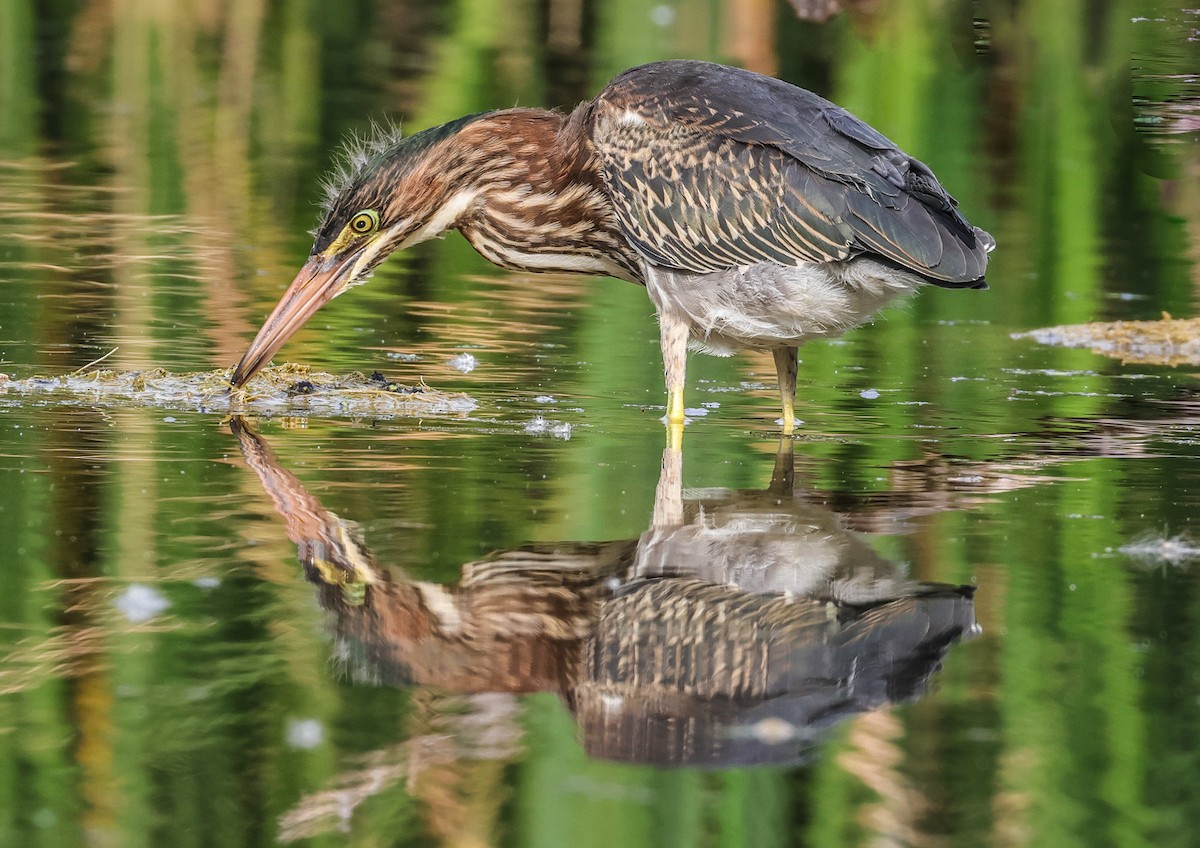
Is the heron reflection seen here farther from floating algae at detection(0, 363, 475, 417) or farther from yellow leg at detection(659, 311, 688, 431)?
floating algae at detection(0, 363, 475, 417)

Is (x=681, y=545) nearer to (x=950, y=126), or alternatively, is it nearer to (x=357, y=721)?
(x=357, y=721)

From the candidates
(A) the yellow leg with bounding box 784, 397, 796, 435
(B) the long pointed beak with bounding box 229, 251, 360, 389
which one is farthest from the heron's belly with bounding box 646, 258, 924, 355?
(B) the long pointed beak with bounding box 229, 251, 360, 389

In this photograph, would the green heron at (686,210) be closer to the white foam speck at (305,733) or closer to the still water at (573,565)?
the still water at (573,565)

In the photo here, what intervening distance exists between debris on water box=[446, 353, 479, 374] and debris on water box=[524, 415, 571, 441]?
3.24ft

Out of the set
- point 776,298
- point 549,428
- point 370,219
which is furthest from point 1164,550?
point 370,219

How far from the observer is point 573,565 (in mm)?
Result: 5406

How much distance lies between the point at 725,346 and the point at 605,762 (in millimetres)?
3758

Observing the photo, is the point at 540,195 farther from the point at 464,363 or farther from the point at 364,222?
the point at 464,363

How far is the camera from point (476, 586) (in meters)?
5.19

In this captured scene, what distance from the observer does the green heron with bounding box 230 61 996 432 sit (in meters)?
7.17

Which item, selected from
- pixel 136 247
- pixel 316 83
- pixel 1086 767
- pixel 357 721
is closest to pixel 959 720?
pixel 1086 767

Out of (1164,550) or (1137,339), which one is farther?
(1137,339)

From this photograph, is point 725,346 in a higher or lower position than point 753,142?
lower

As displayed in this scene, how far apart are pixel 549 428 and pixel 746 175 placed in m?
1.23
